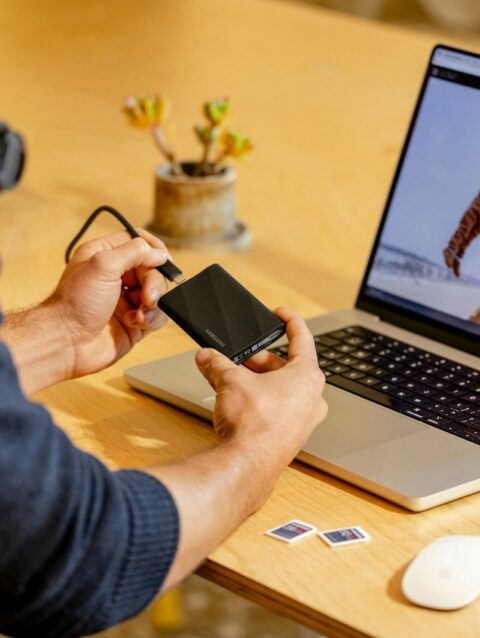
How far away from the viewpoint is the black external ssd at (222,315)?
1.01 metres

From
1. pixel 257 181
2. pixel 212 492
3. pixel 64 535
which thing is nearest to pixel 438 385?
pixel 212 492

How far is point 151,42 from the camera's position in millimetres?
2369

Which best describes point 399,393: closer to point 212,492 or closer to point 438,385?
point 438,385

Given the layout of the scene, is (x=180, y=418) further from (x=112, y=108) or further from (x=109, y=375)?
(x=112, y=108)

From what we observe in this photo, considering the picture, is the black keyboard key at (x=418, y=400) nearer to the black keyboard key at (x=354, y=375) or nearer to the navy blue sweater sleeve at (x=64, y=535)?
the black keyboard key at (x=354, y=375)

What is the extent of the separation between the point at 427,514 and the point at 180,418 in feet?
0.86

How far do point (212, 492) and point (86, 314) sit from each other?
0.29 meters

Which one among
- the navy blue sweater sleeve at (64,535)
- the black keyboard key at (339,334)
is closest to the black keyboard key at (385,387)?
the black keyboard key at (339,334)

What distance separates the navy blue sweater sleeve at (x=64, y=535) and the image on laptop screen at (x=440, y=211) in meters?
0.49

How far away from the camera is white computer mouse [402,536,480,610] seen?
→ 0.82 m

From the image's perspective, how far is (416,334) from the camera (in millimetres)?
1231

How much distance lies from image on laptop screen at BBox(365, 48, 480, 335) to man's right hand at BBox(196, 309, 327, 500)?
0.26 m

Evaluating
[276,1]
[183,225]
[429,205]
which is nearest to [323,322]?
[429,205]

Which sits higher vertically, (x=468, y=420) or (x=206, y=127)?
(x=206, y=127)
